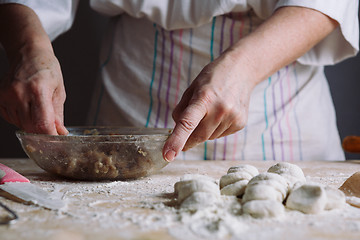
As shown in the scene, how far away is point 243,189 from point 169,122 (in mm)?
640

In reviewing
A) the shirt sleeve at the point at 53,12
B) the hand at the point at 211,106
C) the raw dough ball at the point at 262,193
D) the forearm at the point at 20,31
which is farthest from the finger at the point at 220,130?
the shirt sleeve at the point at 53,12

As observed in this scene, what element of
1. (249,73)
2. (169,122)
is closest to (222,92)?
(249,73)

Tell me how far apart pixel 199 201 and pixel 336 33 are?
0.90 metres

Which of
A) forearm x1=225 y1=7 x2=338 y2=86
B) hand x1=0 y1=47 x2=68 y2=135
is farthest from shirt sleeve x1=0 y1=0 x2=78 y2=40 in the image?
forearm x1=225 y1=7 x2=338 y2=86

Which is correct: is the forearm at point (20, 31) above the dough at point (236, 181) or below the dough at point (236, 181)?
above

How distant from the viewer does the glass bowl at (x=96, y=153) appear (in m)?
0.75

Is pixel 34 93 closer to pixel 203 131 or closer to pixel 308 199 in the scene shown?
pixel 203 131

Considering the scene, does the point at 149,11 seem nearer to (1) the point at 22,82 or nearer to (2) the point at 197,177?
(1) the point at 22,82

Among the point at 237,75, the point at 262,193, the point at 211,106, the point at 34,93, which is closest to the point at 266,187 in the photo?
the point at 262,193

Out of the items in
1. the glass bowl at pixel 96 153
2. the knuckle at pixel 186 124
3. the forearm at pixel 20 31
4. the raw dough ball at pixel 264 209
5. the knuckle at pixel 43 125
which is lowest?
the glass bowl at pixel 96 153

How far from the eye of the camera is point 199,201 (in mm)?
546

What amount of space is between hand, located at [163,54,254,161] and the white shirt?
11.1 inches

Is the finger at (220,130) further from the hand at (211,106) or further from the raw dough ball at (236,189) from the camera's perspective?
the raw dough ball at (236,189)

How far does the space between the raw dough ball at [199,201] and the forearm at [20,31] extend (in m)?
0.59
